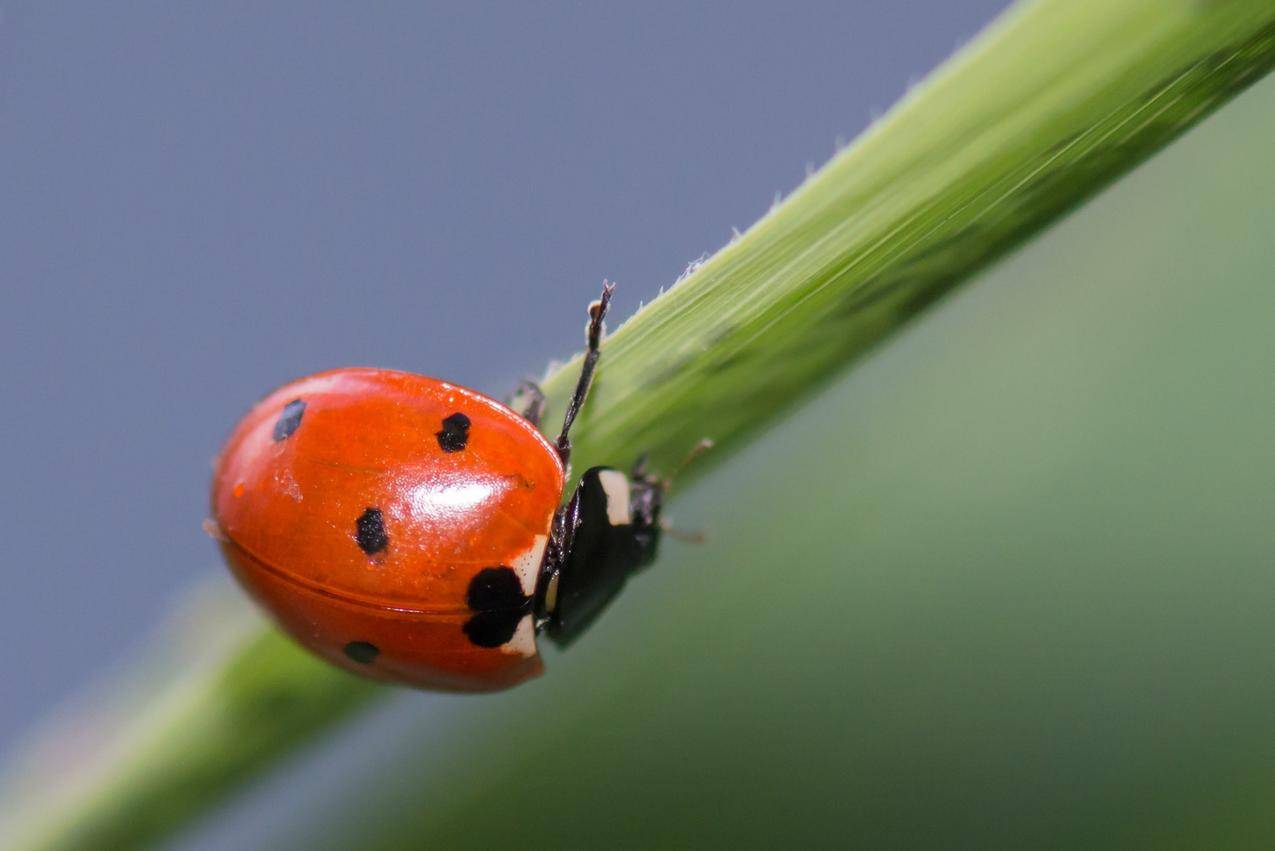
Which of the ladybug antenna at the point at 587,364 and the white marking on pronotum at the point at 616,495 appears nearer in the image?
the ladybug antenna at the point at 587,364

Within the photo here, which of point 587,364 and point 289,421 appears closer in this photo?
point 587,364

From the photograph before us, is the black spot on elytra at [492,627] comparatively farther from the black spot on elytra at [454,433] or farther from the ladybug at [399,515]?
the black spot on elytra at [454,433]

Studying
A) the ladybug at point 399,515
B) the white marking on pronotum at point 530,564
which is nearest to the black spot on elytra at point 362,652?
the ladybug at point 399,515

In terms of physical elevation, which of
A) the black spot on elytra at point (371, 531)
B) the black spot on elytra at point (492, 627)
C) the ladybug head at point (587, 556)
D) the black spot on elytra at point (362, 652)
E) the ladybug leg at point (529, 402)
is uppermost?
the ladybug leg at point (529, 402)

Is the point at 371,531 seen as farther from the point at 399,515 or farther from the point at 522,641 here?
the point at 522,641

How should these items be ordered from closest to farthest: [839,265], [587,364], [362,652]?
[839,265] → [587,364] → [362,652]

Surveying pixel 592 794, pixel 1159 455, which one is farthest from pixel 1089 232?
pixel 592 794

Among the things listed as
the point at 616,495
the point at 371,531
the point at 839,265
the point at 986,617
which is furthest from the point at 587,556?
the point at 839,265

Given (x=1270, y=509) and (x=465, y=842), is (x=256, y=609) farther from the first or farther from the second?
(x=1270, y=509)
